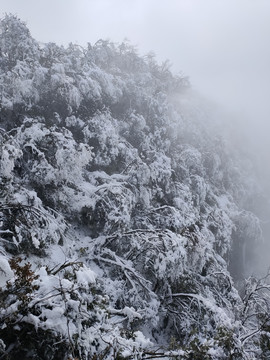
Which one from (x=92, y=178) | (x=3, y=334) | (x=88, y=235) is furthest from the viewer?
(x=92, y=178)

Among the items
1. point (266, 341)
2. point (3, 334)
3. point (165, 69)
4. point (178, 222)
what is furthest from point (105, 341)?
point (165, 69)

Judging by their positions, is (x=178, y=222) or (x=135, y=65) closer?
(x=178, y=222)

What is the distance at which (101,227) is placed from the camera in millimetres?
8820

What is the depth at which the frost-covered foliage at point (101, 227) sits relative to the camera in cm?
308

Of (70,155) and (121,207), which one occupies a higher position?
(70,155)

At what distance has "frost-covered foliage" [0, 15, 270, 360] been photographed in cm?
308

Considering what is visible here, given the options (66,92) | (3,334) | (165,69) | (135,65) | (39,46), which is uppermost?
(165,69)

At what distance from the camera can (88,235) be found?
9.10 meters

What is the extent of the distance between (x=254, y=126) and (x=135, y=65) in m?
18.8

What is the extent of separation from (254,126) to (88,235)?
27.6 m

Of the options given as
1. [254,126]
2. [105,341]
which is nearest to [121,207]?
[105,341]

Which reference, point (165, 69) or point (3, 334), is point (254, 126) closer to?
point (165, 69)

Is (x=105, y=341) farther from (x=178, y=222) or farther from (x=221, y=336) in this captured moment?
(x=178, y=222)

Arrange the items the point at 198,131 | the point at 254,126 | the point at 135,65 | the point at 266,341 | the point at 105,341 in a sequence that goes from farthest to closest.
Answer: the point at 254,126, the point at 198,131, the point at 135,65, the point at 266,341, the point at 105,341
